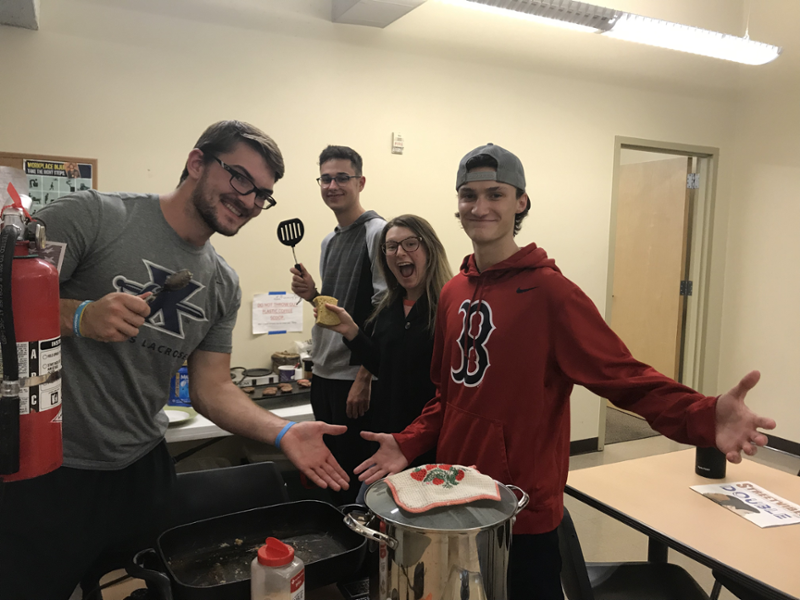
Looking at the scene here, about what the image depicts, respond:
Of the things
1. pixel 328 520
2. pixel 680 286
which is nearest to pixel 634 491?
pixel 328 520

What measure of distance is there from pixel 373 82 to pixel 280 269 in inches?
51.8

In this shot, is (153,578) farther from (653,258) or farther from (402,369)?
(653,258)

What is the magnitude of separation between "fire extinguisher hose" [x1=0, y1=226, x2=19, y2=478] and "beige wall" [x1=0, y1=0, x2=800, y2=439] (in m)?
2.27

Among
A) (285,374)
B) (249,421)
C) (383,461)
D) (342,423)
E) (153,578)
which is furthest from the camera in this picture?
(285,374)

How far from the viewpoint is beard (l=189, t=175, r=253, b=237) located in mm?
1447

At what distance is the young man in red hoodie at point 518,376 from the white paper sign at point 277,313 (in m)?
1.86

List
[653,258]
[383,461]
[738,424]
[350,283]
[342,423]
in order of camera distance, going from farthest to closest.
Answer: [653,258], [350,283], [342,423], [383,461], [738,424]

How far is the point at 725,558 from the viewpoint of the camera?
1.40 metres

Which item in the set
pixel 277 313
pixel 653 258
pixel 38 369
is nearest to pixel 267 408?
pixel 277 313

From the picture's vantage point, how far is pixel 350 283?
2.55 metres

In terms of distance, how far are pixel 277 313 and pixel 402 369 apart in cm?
149

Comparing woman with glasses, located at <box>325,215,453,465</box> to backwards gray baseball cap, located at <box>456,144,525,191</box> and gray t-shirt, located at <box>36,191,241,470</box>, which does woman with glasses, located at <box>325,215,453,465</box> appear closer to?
backwards gray baseball cap, located at <box>456,144,525,191</box>

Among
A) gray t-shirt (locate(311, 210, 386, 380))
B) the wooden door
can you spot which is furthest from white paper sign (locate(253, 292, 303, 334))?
the wooden door

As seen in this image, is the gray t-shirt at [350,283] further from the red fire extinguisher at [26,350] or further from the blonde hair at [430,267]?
the red fire extinguisher at [26,350]
